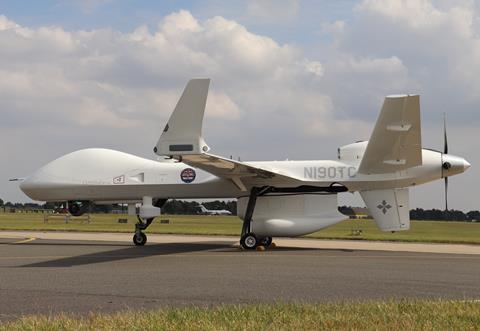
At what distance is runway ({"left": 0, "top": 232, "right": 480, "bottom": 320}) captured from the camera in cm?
1003

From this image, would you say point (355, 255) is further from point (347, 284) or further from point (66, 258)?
point (66, 258)

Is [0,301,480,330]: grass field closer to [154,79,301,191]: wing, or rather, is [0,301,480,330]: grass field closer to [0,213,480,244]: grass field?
[154,79,301,191]: wing

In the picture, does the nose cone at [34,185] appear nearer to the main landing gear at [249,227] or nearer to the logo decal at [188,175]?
the logo decal at [188,175]

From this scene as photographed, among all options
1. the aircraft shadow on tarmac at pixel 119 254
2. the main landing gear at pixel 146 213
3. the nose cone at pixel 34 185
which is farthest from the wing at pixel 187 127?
the nose cone at pixel 34 185

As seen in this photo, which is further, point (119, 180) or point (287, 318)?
point (119, 180)

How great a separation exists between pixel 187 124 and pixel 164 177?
22.8ft

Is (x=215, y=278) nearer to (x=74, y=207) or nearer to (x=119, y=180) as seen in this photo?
(x=119, y=180)

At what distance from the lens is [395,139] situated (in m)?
20.2

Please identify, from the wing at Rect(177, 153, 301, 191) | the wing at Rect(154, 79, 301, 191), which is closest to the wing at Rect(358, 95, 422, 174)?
the wing at Rect(177, 153, 301, 191)

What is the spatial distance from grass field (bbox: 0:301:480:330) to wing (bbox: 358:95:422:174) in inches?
439

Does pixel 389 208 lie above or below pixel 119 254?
above

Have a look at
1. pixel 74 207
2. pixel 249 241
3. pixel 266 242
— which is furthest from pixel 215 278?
pixel 74 207

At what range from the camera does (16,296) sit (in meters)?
10.4

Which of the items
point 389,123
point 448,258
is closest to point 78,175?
point 389,123
